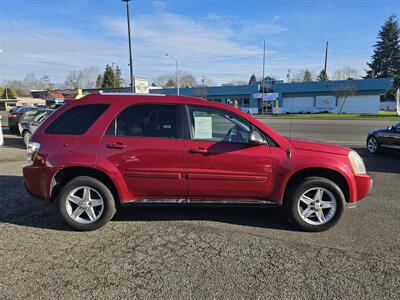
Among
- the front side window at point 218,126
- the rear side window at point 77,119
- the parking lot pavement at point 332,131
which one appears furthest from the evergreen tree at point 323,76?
the rear side window at point 77,119

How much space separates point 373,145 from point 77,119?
1010 centimetres

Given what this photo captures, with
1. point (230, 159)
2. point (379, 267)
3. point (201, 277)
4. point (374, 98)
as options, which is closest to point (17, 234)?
point (201, 277)

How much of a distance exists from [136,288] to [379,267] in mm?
2559

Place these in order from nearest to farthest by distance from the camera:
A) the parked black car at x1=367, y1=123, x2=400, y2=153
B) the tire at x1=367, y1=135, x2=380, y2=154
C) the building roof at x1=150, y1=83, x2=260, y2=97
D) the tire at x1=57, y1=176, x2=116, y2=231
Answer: the tire at x1=57, y1=176, x2=116, y2=231 → the parked black car at x1=367, y1=123, x2=400, y2=153 → the tire at x1=367, y1=135, x2=380, y2=154 → the building roof at x1=150, y1=83, x2=260, y2=97

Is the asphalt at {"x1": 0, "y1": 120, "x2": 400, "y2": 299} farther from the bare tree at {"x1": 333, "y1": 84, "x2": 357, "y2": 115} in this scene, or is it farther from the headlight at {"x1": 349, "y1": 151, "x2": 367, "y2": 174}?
the bare tree at {"x1": 333, "y1": 84, "x2": 357, "y2": 115}

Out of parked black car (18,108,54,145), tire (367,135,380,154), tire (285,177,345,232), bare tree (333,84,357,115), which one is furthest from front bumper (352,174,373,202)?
bare tree (333,84,357,115)

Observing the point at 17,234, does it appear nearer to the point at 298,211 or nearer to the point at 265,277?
the point at 265,277

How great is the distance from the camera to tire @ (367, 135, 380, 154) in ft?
35.3

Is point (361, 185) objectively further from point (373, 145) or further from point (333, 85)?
point (333, 85)

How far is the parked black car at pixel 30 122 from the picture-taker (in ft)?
42.1

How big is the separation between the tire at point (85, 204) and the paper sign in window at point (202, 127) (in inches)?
57.9

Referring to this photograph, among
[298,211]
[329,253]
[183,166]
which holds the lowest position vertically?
[329,253]

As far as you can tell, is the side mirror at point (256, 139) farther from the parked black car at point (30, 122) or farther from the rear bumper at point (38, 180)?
the parked black car at point (30, 122)

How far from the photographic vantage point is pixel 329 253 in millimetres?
3738
